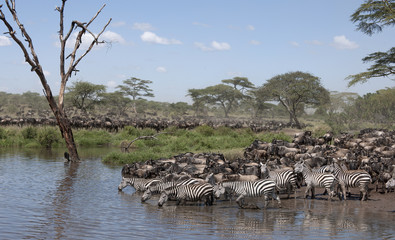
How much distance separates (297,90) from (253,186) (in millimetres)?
40368

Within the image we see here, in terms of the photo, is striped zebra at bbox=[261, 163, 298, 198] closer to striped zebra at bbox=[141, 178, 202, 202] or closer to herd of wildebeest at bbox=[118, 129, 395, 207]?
herd of wildebeest at bbox=[118, 129, 395, 207]

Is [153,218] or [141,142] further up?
[141,142]

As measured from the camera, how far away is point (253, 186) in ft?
34.6

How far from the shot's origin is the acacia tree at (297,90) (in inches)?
1948

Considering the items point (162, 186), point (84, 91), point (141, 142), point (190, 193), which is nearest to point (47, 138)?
point (141, 142)

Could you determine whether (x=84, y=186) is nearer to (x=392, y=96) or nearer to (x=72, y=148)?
(x=72, y=148)

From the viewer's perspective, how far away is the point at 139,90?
7700 cm

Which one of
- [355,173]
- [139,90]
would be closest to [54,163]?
[355,173]

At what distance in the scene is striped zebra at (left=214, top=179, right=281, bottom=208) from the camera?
34.4 ft

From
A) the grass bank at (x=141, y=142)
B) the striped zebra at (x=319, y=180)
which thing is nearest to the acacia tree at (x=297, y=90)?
the grass bank at (x=141, y=142)

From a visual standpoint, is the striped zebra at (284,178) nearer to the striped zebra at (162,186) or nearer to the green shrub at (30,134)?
the striped zebra at (162,186)

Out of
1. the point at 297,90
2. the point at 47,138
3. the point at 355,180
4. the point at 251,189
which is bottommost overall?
the point at 251,189

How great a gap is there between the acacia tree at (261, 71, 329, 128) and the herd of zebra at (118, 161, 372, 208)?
→ 35540 millimetres

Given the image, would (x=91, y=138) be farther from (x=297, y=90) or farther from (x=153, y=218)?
(x=297, y=90)
